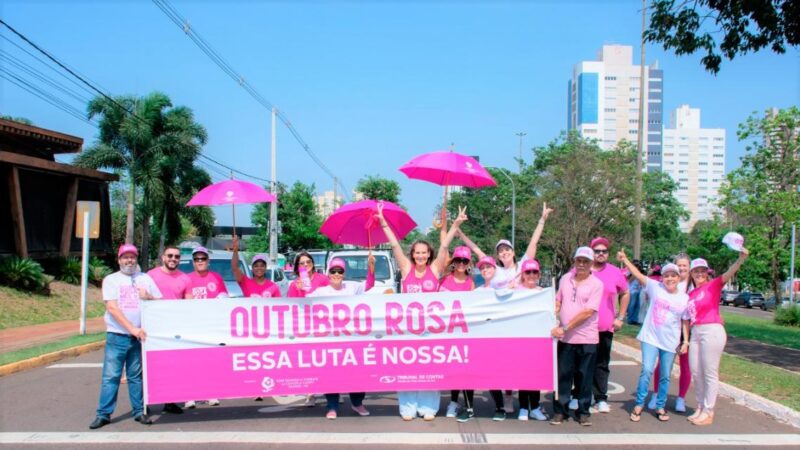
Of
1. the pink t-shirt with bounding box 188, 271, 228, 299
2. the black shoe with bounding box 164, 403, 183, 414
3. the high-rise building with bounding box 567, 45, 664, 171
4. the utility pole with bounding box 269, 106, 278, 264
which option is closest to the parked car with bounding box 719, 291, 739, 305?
the utility pole with bounding box 269, 106, 278, 264

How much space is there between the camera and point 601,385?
7.13 m

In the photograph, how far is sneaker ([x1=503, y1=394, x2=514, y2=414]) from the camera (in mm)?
7083

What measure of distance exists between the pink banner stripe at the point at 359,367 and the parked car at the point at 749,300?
1897 inches

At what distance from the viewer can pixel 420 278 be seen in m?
6.91

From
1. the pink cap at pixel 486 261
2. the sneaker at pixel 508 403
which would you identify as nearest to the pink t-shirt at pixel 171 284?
the pink cap at pixel 486 261

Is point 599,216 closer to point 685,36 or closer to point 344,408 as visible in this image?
point 685,36

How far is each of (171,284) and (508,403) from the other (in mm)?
3883

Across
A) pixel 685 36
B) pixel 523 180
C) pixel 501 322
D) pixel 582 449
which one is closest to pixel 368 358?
pixel 501 322

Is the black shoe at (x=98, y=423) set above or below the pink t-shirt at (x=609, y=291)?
below

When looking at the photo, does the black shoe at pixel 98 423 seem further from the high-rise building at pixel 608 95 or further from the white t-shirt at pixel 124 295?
the high-rise building at pixel 608 95

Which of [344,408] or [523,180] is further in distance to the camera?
[523,180]

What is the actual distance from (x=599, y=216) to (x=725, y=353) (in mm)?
19612

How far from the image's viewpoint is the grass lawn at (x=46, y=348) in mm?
10328

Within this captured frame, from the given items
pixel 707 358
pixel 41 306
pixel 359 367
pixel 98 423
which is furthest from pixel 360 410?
pixel 41 306
